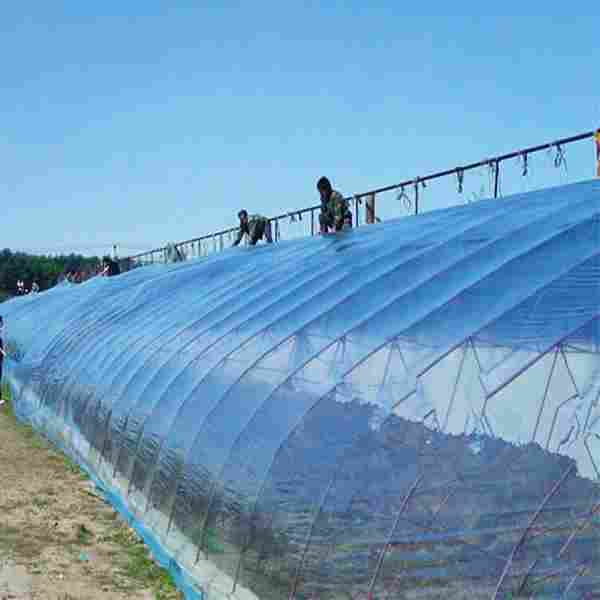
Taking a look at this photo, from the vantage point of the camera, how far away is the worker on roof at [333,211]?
17.0 meters

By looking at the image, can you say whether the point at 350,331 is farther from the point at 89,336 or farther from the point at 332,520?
the point at 89,336

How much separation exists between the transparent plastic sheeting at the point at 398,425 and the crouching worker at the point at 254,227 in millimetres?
11034

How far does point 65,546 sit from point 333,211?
9564mm

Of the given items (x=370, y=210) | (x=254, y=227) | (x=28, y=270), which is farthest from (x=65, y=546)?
(x=28, y=270)

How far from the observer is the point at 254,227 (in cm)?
2250

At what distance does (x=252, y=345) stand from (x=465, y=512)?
168 inches

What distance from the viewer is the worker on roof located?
17.0 metres

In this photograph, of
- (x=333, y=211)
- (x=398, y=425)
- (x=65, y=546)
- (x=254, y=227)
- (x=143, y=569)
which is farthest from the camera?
(x=254, y=227)

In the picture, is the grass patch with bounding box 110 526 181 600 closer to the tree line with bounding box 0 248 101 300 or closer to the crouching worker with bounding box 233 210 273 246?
the crouching worker with bounding box 233 210 273 246

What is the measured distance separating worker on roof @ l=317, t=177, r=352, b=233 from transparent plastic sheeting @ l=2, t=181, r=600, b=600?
5442 mm

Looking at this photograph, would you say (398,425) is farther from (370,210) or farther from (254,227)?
(254,227)

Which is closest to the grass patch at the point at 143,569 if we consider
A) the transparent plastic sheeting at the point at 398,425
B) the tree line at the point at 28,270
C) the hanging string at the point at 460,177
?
the transparent plastic sheeting at the point at 398,425

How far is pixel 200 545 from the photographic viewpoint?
7852mm

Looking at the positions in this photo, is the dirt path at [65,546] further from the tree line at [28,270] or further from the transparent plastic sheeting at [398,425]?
the tree line at [28,270]
